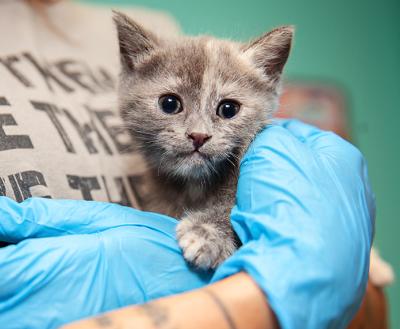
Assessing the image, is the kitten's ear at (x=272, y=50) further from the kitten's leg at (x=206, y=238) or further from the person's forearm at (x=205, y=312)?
the person's forearm at (x=205, y=312)

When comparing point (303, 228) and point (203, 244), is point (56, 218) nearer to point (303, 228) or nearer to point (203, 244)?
point (203, 244)

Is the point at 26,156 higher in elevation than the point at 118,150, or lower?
higher

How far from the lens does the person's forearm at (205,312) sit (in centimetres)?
91

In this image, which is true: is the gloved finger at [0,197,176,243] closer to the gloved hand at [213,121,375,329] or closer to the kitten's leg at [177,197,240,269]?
the kitten's leg at [177,197,240,269]

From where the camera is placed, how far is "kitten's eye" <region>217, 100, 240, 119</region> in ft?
4.67

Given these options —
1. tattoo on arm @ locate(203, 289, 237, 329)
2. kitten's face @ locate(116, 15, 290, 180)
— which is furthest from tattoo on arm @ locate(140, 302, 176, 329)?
kitten's face @ locate(116, 15, 290, 180)

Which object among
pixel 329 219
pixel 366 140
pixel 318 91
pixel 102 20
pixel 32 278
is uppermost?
pixel 102 20

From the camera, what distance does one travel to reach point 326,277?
107 centimetres

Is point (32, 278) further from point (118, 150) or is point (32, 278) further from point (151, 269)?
point (118, 150)

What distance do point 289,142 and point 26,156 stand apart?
797 millimetres

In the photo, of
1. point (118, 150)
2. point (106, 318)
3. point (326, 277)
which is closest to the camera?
point (106, 318)

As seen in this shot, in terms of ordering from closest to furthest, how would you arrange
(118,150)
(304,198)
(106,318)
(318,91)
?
(106,318)
(304,198)
(118,150)
(318,91)

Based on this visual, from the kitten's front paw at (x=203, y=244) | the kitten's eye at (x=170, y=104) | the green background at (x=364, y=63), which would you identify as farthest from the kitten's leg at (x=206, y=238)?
the green background at (x=364, y=63)

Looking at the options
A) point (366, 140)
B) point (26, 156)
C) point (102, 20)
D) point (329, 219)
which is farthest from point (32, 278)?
point (366, 140)
